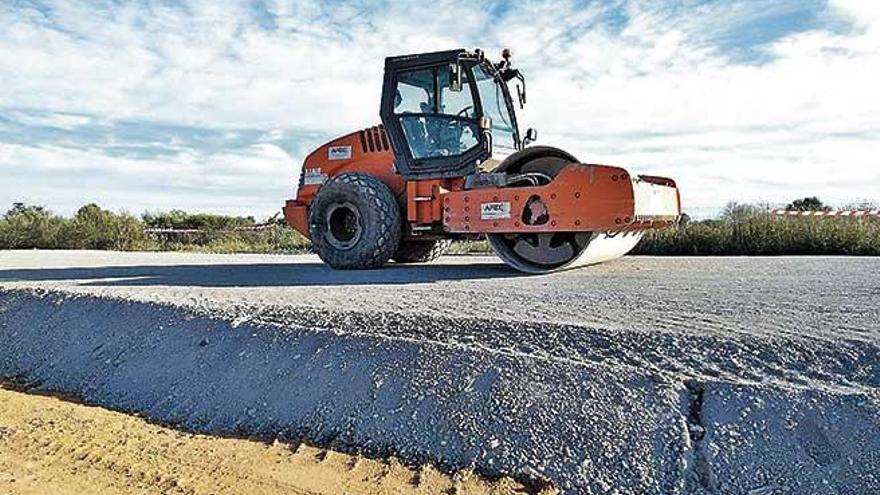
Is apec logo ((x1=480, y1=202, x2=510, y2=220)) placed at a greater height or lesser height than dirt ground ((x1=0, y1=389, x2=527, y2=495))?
greater

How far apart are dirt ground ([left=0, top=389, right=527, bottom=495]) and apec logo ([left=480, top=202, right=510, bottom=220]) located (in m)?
4.40

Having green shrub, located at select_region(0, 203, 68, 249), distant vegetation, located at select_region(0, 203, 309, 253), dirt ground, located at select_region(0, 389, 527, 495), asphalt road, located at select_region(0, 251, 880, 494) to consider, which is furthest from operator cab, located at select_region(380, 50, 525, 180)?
green shrub, located at select_region(0, 203, 68, 249)

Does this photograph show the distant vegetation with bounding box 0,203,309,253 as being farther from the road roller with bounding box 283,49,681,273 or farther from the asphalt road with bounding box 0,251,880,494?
the asphalt road with bounding box 0,251,880,494

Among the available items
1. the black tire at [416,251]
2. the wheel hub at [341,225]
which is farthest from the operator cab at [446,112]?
the black tire at [416,251]

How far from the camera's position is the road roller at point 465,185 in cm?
734

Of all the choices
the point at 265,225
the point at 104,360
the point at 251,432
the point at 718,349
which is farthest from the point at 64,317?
the point at 265,225

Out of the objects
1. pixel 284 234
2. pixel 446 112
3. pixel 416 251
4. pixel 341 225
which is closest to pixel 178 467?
pixel 446 112

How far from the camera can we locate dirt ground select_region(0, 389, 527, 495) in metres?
3.30

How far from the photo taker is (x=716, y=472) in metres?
3.07

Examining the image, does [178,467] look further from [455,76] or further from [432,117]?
[432,117]

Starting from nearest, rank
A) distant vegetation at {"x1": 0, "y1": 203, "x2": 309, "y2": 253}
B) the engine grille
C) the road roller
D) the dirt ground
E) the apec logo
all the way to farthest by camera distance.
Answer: the dirt ground → the road roller → the apec logo → the engine grille → distant vegetation at {"x1": 0, "y1": 203, "x2": 309, "y2": 253}

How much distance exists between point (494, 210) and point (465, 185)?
696 mm

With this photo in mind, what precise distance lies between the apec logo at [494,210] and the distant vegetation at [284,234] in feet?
20.1

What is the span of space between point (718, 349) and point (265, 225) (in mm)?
21190
